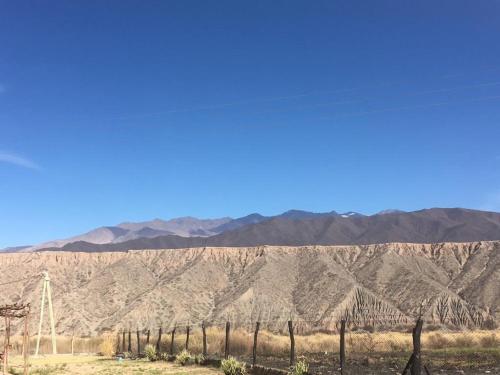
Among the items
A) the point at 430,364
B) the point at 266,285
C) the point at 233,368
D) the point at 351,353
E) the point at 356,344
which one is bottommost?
the point at 351,353

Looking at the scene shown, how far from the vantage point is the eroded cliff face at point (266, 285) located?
70.9 metres

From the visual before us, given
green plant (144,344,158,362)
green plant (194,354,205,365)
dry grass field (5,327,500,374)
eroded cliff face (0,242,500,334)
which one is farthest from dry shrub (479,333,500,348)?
eroded cliff face (0,242,500,334)

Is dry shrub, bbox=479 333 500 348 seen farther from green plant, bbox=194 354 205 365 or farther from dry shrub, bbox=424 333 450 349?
green plant, bbox=194 354 205 365

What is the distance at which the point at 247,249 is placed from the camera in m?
98.4

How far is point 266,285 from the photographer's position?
266ft

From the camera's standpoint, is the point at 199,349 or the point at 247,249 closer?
the point at 199,349

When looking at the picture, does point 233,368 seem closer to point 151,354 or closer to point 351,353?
point 151,354

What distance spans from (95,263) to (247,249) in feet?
86.6

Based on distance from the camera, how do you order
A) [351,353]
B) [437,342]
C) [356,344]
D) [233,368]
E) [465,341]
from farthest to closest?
[437,342] < [465,341] < [356,344] < [351,353] < [233,368]

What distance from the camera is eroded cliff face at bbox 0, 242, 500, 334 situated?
233 ft

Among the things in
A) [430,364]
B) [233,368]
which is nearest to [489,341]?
[430,364]

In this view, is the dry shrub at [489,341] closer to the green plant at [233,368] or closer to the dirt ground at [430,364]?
the dirt ground at [430,364]

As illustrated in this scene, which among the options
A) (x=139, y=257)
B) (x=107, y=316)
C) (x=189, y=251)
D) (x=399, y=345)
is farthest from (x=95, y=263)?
(x=399, y=345)

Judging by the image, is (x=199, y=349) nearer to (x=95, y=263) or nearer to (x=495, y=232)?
(x=95, y=263)
